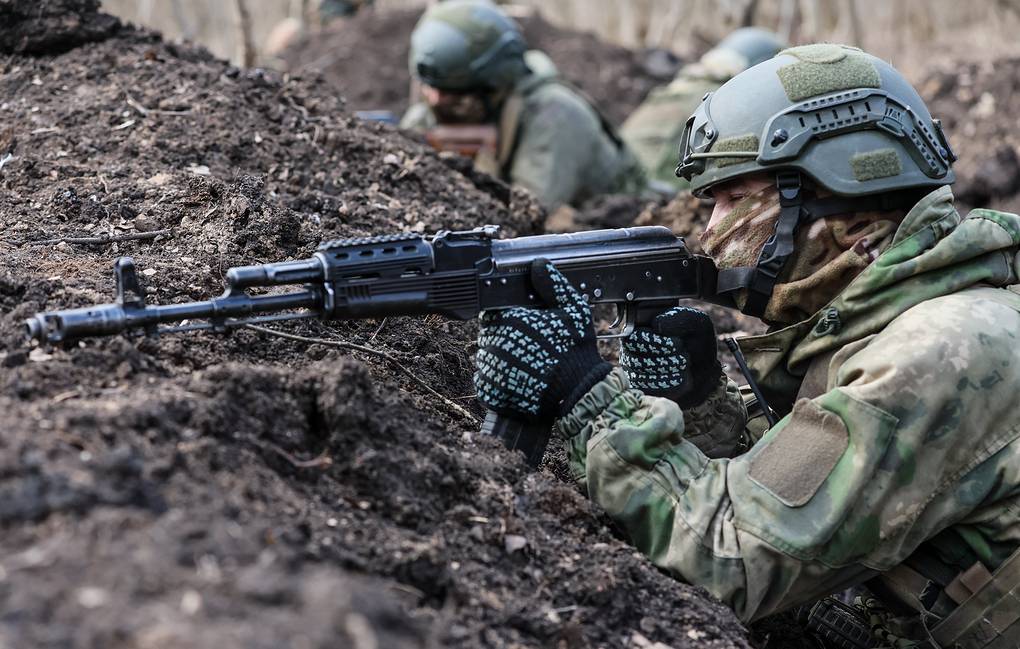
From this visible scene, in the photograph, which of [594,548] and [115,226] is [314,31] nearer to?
[115,226]

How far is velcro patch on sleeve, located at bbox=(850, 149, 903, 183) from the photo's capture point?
11.1ft

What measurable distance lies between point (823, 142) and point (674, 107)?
354 inches

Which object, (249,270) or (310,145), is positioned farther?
(310,145)

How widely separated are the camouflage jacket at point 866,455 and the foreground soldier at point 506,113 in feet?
21.7

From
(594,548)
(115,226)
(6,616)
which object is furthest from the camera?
(115,226)

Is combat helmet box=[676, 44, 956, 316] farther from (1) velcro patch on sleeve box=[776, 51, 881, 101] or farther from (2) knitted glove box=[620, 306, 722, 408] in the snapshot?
(2) knitted glove box=[620, 306, 722, 408]

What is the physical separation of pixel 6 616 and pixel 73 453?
1.71 ft

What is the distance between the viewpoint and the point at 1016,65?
13.2m

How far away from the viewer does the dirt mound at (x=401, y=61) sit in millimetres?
15945

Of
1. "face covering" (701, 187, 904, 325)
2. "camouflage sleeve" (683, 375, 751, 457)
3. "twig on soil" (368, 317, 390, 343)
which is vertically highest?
"face covering" (701, 187, 904, 325)

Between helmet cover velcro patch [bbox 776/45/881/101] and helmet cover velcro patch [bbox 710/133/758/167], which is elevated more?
helmet cover velcro patch [bbox 776/45/881/101]

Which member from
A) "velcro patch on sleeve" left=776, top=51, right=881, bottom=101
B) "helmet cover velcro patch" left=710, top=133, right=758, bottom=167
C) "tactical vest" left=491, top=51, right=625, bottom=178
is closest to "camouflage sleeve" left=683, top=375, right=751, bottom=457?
"helmet cover velcro patch" left=710, top=133, right=758, bottom=167

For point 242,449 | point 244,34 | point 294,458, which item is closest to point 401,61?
point 244,34

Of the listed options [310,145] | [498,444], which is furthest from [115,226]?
[498,444]
